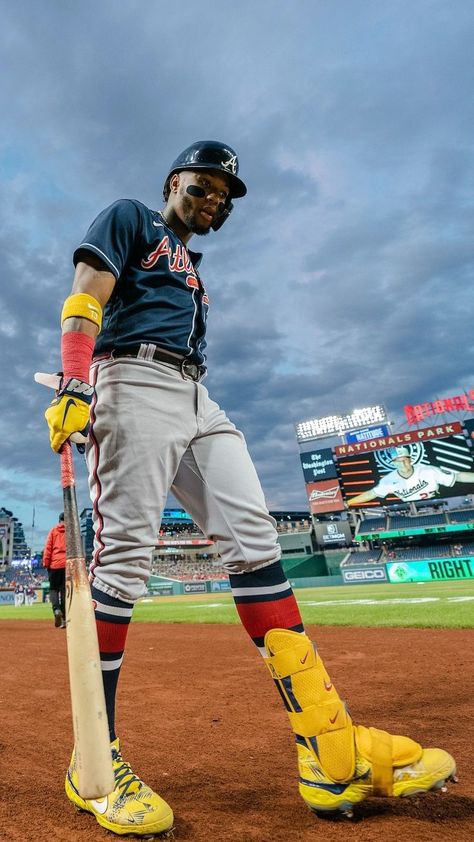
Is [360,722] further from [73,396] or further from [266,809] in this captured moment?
[73,396]

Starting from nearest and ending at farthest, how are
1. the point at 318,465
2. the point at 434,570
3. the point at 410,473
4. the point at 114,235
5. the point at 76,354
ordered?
the point at 76,354 < the point at 114,235 < the point at 434,570 < the point at 410,473 < the point at 318,465

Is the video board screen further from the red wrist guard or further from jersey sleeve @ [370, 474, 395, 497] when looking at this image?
the red wrist guard

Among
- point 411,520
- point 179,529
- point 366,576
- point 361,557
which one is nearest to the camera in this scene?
point 366,576

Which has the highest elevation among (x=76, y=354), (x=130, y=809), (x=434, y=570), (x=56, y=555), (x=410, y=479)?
(x=410, y=479)

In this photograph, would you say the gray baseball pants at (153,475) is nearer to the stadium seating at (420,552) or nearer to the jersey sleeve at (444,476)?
the jersey sleeve at (444,476)

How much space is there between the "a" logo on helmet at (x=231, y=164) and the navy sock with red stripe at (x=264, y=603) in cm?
169

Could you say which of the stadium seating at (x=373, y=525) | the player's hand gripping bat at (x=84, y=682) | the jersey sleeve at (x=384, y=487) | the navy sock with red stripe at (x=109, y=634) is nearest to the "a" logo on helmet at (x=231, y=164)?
the player's hand gripping bat at (x=84, y=682)

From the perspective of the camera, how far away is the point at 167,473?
74.6 inches

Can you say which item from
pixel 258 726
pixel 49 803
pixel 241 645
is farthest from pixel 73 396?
pixel 241 645

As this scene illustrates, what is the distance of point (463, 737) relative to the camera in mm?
2152

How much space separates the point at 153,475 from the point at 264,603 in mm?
616

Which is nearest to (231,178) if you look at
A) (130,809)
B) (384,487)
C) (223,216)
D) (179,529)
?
(223,216)

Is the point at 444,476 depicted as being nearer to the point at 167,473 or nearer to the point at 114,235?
the point at 167,473

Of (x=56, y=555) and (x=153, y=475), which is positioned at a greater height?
(x=56, y=555)
